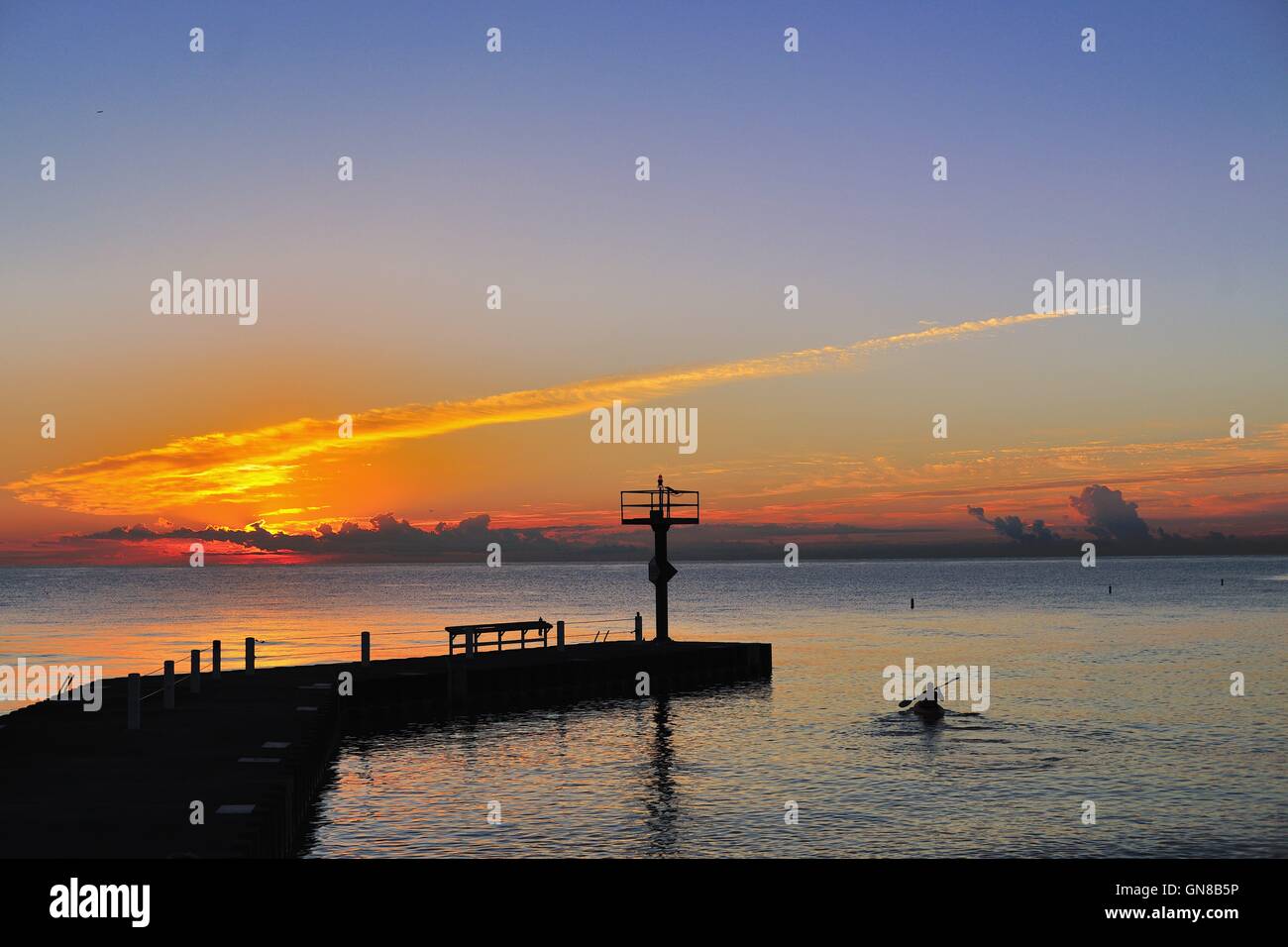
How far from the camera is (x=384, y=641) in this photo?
96.8 m

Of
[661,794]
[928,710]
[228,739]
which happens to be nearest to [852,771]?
[661,794]

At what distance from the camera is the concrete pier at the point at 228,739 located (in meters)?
18.3

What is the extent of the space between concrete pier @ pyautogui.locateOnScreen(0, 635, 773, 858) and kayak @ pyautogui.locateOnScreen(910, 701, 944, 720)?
11184 millimetres

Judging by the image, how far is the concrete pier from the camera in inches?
722

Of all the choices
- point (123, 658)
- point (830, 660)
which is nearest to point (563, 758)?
point (830, 660)

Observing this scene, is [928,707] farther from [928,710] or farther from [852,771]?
[852,771]

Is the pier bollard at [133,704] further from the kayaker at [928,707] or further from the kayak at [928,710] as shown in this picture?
the kayaker at [928,707]

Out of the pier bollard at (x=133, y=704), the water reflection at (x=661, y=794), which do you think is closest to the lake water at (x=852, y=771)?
the water reflection at (x=661, y=794)

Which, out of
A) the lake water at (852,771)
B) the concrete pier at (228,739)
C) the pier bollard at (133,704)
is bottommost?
the lake water at (852,771)

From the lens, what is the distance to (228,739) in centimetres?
2722

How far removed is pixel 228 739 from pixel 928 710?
26.9 m

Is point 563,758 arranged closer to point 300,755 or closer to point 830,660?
point 300,755

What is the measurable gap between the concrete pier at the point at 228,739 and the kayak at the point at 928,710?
11.2 metres

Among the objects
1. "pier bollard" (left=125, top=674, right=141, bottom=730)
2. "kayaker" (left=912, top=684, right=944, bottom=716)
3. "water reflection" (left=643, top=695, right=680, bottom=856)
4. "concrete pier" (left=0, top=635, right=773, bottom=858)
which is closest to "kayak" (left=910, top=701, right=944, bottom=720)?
"kayaker" (left=912, top=684, right=944, bottom=716)
